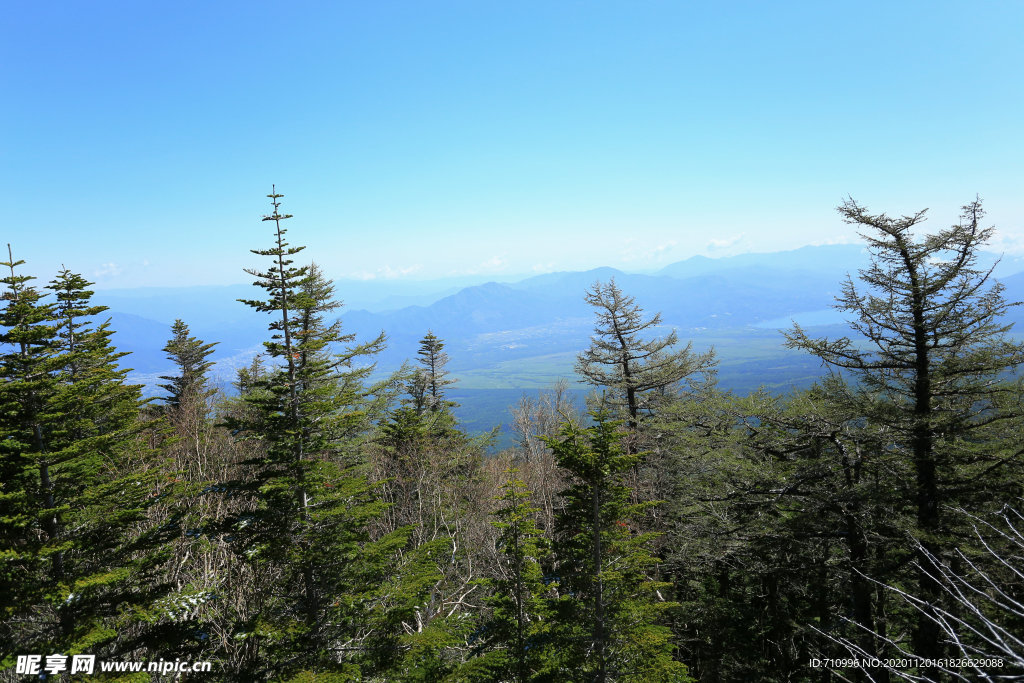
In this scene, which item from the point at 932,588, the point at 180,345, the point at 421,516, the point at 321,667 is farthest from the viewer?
the point at 180,345

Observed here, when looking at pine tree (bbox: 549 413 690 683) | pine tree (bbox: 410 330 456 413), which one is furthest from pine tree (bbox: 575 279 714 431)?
pine tree (bbox: 410 330 456 413)

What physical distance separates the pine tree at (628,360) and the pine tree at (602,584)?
856cm

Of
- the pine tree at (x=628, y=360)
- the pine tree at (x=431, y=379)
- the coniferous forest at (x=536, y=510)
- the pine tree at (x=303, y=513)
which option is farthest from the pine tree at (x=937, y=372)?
the pine tree at (x=431, y=379)

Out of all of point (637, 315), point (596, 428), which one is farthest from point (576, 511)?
point (637, 315)

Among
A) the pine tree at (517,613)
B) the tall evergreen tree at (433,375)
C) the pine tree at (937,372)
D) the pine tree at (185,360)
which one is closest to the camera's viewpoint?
the pine tree at (937,372)

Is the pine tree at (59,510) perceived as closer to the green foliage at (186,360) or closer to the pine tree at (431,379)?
the pine tree at (431,379)

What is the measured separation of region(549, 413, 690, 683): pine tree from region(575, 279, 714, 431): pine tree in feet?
28.1

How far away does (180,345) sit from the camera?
102ft

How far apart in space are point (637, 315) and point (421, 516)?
38.0 feet

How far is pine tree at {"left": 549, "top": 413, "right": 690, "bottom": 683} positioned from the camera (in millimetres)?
10398

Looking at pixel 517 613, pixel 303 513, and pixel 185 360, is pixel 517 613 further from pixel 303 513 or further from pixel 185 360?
pixel 185 360

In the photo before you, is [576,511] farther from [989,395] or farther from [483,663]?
[989,395]

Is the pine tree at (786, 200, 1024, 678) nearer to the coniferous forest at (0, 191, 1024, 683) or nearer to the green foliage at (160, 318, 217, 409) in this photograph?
the coniferous forest at (0, 191, 1024, 683)

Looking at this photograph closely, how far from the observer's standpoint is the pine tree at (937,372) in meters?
9.33
